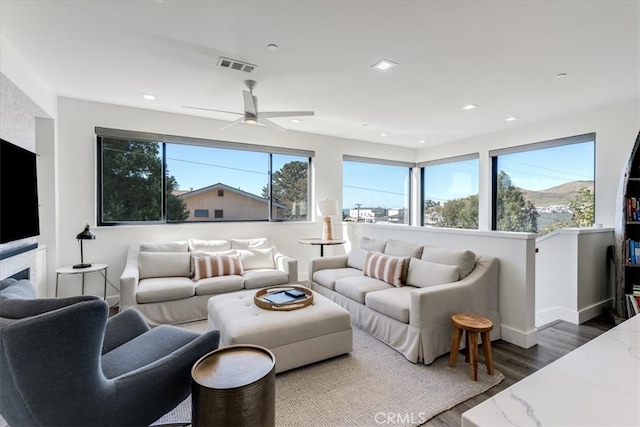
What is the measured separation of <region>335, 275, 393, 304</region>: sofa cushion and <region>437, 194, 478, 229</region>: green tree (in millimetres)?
3321

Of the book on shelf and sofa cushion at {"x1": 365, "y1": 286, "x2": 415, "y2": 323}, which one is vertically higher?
sofa cushion at {"x1": 365, "y1": 286, "x2": 415, "y2": 323}

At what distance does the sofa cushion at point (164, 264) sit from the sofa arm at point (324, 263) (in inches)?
62.8

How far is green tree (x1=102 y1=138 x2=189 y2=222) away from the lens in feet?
13.3

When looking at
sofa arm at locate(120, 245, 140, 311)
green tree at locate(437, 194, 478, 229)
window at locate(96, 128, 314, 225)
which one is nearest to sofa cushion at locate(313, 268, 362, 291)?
window at locate(96, 128, 314, 225)

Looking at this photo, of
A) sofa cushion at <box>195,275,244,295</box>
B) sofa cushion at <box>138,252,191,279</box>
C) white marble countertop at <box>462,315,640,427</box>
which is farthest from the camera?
sofa cushion at <box>138,252,191,279</box>

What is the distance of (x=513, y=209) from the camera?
514 centimetres

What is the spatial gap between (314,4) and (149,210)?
11.8 ft

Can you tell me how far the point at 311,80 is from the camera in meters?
3.18

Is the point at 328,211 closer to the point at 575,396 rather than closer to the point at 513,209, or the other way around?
the point at 513,209

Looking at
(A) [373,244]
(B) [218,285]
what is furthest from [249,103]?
(A) [373,244]

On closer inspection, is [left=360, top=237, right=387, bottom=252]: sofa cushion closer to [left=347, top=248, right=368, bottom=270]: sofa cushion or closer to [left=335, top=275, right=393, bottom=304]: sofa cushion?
[left=347, top=248, right=368, bottom=270]: sofa cushion

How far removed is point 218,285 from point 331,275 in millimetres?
1387

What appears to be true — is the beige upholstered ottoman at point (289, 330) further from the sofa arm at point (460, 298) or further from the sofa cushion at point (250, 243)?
the sofa cushion at point (250, 243)

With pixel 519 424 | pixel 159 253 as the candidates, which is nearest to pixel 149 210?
pixel 159 253
